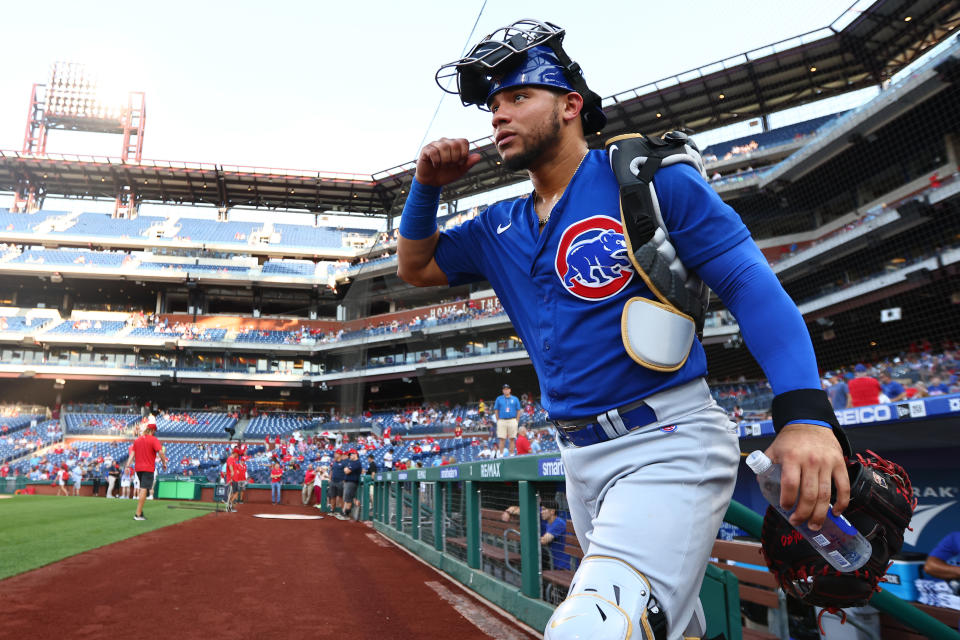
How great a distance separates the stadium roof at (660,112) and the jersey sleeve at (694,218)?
12518 mm

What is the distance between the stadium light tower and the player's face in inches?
2033

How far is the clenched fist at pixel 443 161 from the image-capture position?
181 cm

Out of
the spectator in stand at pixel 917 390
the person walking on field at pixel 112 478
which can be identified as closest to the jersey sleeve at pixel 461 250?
the spectator in stand at pixel 917 390

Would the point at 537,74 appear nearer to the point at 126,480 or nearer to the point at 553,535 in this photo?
the point at 553,535

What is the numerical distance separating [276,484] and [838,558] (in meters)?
22.6

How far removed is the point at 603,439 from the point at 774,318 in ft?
1.53

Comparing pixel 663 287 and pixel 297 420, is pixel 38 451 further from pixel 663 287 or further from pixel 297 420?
pixel 663 287

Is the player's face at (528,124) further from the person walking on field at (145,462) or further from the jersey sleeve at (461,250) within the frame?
the person walking on field at (145,462)

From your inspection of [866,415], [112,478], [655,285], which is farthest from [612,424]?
[112,478]

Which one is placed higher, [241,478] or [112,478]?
[241,478]

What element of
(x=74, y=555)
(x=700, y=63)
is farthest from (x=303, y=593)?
(x=700, y=63)

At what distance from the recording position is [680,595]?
120 centimetres

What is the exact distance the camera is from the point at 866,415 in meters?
4.03

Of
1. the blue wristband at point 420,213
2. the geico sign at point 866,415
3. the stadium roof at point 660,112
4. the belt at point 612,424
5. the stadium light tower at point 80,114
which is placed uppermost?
the stadium light tower at point 80,114
